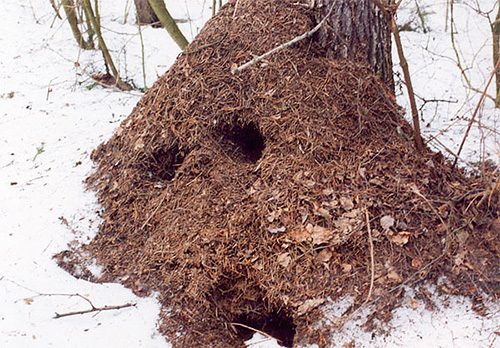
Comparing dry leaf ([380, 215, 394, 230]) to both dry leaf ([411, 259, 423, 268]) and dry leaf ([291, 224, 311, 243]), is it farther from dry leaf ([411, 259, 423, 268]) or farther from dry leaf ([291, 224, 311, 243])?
dry leaf ([291, 224, 311, 243])

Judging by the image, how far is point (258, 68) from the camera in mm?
3361

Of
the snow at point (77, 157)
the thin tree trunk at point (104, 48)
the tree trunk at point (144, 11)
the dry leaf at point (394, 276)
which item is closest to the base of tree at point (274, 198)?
the dry leaf at point (394, 276)

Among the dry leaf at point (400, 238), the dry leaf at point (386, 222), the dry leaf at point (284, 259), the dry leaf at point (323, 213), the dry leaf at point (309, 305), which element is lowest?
the dry leaf at point (309, 305)

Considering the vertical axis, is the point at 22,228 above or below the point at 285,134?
below

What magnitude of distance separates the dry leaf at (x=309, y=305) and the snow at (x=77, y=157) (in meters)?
0.07

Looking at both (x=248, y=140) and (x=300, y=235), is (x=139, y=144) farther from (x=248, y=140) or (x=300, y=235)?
(x=300, y=235)

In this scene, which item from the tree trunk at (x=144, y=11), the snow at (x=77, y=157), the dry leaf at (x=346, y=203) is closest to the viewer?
the snow at (x=77, y=157)

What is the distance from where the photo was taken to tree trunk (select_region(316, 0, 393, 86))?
3160mm

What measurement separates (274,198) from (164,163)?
1022mm

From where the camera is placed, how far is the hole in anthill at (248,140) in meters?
3.38

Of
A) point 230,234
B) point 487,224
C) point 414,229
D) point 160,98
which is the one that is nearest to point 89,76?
point 160,98

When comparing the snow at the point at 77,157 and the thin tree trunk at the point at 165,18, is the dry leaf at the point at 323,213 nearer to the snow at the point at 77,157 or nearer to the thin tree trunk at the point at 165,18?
the snow at the point at 77,157

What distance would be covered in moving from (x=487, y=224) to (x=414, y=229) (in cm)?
49

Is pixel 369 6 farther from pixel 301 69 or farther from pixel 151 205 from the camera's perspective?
pixel 151 205
